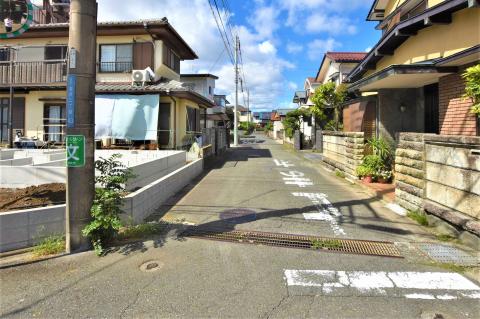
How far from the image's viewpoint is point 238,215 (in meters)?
6.98

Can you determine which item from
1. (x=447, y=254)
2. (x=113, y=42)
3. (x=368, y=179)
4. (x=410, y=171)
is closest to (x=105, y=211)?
(x=447, y=254)

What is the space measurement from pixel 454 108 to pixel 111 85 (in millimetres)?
13473

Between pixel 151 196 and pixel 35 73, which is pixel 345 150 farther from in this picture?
pixel 35 73

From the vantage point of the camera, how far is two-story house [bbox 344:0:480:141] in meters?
7.79

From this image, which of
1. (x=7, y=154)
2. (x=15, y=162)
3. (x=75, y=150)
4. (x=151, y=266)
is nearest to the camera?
(x=151, y=266)

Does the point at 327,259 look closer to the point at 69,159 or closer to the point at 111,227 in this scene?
the point at 111,227

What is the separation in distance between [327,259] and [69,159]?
12.7 feet

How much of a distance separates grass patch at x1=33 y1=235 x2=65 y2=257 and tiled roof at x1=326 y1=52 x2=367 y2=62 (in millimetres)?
26091

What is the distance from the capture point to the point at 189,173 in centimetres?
1155

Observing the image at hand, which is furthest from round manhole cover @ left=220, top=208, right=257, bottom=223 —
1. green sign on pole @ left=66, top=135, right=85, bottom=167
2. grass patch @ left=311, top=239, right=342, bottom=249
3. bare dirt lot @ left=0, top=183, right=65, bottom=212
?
bare dirt lot @ left=0, top=183, right=65, bottom=212

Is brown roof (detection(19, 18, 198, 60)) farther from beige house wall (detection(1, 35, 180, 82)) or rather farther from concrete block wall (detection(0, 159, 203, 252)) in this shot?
concrete block wall (detection(0, 159, 203, 252))

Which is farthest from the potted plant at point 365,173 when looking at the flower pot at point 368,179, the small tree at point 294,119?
the small tree at point 294,119

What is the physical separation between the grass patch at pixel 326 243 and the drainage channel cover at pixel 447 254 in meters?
1.24

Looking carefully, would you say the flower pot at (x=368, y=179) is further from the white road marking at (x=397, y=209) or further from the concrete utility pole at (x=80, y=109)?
the concrete utility pole at (x=80, y=109)
